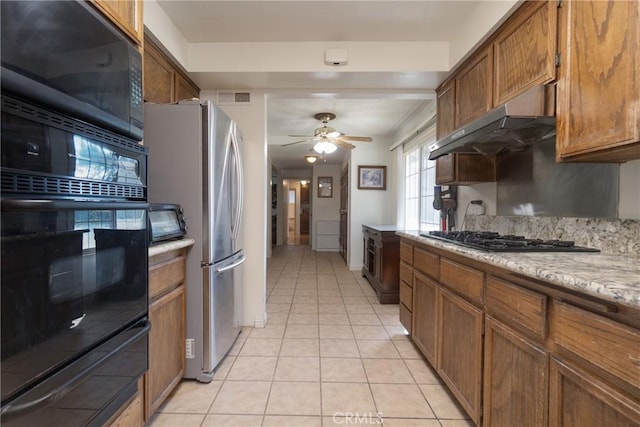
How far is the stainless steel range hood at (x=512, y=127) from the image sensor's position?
1.41m

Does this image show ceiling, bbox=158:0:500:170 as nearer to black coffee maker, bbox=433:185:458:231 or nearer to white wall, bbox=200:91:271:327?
white wall, bbox=200:91:271:327

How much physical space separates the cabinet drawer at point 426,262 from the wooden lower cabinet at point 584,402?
0.94 meters

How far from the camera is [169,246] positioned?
1.54 meters

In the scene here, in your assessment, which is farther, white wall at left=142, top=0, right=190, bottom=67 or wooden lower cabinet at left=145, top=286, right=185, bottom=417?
white wall at left=142, top=0, right=190, bottom=67

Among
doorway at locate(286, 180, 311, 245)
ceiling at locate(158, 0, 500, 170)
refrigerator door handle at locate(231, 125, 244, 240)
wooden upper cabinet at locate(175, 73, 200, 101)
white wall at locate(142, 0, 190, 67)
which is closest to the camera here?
white wall at locate(142, 0, 190, 67)

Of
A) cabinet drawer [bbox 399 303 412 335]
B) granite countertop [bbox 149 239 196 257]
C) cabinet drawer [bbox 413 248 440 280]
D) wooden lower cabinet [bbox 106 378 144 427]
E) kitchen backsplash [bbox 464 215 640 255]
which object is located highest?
kitchen backsplash [bbox 464 215 640 255]

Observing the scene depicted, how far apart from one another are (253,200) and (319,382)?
63.1 inches

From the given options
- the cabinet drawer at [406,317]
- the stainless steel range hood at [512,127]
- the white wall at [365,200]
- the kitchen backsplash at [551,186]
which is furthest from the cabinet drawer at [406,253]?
the white wall at [365,200]

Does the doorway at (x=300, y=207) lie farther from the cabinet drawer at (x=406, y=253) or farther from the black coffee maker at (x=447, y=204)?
the cabinet drawer at (x=406, y=253)

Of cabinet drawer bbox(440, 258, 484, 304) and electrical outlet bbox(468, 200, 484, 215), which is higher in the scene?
electrical outlet bbox(468, 200, 484, 215)

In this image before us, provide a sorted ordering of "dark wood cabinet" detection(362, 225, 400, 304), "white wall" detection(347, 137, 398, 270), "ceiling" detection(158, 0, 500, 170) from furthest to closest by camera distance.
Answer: "white wall" detection(347, 137, 398, 270)
"dark wood cabinet" detection(362, 225, 400, 304)
"ceiling" detection(158, 0, 500, 170)

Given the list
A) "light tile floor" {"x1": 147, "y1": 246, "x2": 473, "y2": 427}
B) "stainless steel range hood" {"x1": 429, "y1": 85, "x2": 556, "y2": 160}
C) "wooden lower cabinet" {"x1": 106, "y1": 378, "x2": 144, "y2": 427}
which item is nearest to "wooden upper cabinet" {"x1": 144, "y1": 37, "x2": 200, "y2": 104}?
"wooden lower cabinet" {"x1": 106, "y1": 378, "x2": 144, "y2": 427}

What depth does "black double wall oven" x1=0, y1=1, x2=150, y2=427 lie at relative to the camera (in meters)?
0.70

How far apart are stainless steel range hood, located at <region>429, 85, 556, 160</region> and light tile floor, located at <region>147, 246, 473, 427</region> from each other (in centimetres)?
156
